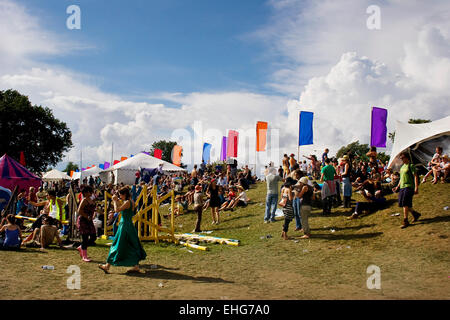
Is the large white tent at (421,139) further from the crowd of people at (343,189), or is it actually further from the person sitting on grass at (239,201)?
the person sitting on grass at (239,201)

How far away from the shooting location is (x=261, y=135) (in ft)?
86.7

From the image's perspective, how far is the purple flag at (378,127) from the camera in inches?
762

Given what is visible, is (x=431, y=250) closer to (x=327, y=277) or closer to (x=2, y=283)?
(x=327, y=277)

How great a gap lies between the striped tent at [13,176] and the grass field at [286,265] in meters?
9.80

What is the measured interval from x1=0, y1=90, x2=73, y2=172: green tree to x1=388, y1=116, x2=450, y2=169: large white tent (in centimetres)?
4779

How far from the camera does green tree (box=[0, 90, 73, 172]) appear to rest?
48.1 meters

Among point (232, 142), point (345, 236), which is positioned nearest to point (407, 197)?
point (345, 236)

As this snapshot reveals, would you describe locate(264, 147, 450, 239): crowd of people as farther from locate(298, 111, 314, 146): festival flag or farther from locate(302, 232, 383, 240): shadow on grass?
locate(298, 111, 314, 146): festival flag

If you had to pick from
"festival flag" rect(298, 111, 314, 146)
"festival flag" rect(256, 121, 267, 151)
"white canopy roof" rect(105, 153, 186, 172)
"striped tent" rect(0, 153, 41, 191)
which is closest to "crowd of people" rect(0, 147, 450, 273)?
"festival flag" rect(298, 111, 314, 146)

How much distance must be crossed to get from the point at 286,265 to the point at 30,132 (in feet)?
167

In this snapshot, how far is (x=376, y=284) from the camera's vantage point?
22.6 ft

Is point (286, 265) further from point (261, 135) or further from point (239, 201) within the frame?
point (261, 135)
